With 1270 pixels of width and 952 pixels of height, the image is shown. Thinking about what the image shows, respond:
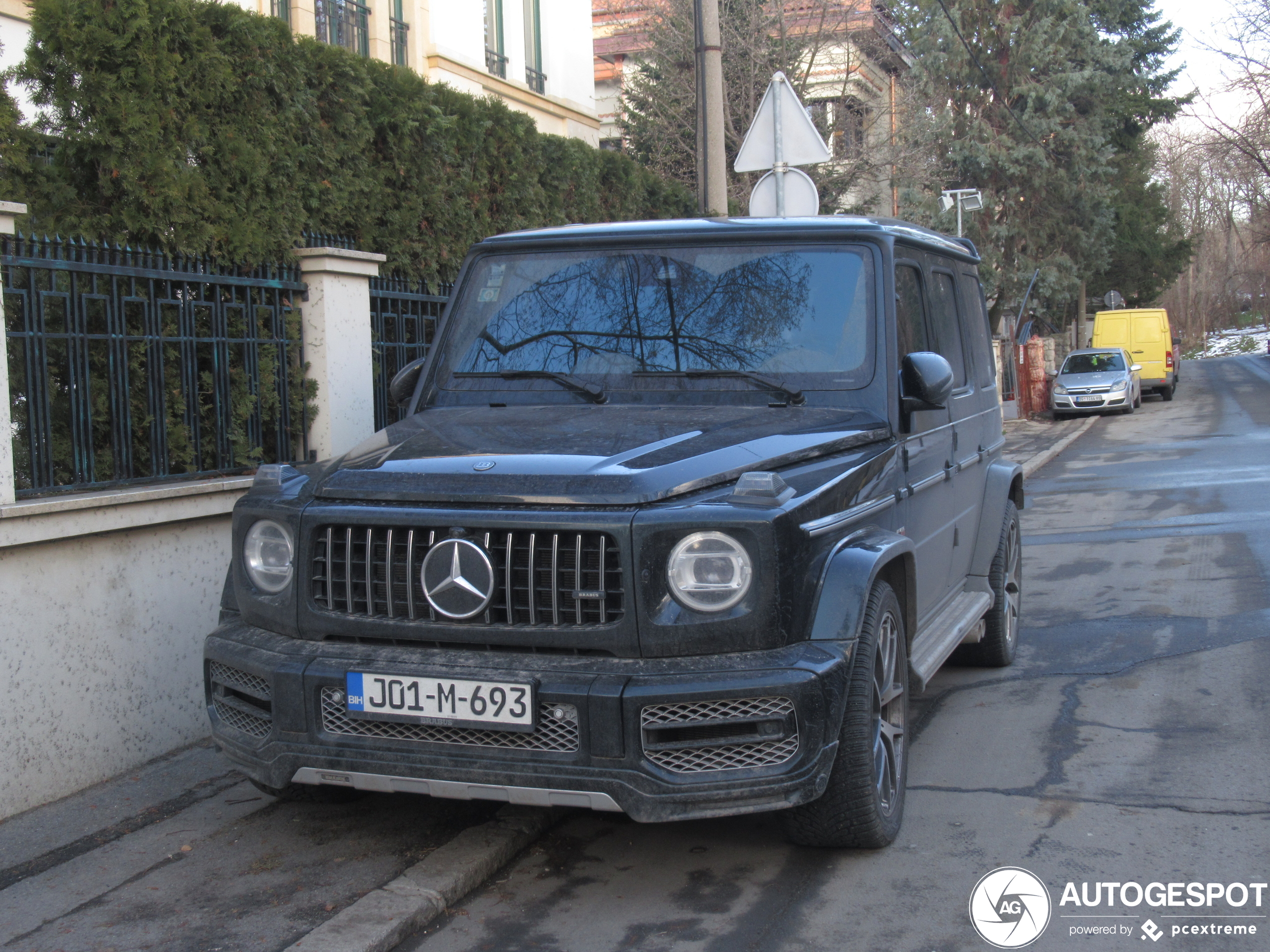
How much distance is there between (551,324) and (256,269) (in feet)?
6.35

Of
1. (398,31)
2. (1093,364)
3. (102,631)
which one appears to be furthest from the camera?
(1093,364)

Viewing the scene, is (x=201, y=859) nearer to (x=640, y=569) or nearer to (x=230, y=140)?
(x=640, y=569)

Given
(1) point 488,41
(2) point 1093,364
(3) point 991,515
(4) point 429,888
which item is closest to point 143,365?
(4) point 429,888

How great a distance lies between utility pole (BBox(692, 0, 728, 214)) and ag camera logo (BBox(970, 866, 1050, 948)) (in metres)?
7.01

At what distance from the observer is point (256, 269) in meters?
5.93

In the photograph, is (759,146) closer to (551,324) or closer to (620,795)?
(551,324)

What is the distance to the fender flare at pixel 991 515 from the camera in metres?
6.09

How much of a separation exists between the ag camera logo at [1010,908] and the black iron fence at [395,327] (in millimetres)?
4026

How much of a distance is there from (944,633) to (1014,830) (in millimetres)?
946

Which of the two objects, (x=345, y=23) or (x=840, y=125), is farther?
(x=840, y=125)

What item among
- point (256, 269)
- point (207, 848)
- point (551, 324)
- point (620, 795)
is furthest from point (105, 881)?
point (256, 269)

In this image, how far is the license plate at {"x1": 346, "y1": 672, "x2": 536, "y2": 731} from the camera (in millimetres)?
3375

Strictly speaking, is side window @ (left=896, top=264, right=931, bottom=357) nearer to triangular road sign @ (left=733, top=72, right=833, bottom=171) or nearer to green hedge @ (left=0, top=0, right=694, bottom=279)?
green hedge @ (left=0, top=0, right=694, bottom=279)

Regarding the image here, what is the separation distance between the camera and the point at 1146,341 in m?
35.7
